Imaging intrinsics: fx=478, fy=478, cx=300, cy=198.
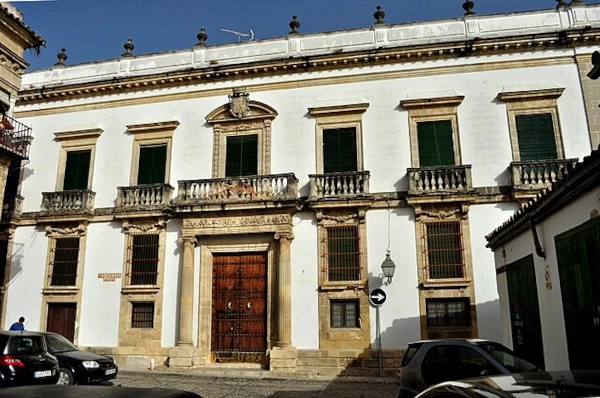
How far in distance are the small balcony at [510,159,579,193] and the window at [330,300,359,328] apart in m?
6.08

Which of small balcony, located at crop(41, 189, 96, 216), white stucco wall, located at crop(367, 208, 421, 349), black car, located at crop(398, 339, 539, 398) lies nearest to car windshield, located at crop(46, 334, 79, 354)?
small balcony, located at crop(41, 189, 96, 216)

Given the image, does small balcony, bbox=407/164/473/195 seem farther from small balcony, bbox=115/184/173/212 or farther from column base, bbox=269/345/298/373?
small balcony, bbox=115/184/173/212

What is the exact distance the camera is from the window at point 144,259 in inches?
647

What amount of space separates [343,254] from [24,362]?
9068 millimetres

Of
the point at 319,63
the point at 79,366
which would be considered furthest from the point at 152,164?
the point at 79,366

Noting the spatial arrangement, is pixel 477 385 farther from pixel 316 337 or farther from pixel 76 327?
pixel 76 327

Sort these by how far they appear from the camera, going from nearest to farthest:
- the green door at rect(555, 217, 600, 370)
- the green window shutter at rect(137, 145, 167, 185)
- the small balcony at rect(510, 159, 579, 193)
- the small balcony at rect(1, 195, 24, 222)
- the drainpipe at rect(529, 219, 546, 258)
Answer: the green door at rect(555, 217, 600, 370) → the drainpipe at rect(529, 219, 546, 258) → the small balcony at rect(510, 159, 579, 193) → the green window shutter at rect(137, 145, 167, 185) → the small balcony at rect(1, 195, 24, 222)

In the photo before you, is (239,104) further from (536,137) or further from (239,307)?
(536,137)

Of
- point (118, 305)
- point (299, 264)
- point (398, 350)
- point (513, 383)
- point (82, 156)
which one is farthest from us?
point (82, 156)

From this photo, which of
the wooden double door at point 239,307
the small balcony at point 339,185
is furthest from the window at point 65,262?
the small balcony at point 339,185

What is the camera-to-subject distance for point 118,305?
16.4 meters

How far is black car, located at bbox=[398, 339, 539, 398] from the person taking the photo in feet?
23.6

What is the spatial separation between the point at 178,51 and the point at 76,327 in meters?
10.8

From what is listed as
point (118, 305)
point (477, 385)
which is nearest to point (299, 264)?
point (118, 305)
